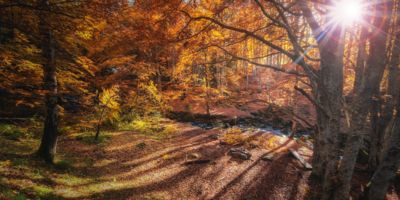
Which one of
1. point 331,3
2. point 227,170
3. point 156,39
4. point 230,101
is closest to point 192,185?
point 227,170

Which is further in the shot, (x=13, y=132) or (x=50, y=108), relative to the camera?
(x=13, y=132)

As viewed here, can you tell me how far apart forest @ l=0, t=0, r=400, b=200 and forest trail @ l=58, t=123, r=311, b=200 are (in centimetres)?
5

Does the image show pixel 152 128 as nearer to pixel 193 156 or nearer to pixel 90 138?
pixel 90 138

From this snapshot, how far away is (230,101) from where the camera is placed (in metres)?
24.5

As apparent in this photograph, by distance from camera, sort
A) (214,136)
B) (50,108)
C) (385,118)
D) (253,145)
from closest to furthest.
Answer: (50,108) → (385,118) → (253,145) → (214,136)

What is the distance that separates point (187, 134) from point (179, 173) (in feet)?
21.0

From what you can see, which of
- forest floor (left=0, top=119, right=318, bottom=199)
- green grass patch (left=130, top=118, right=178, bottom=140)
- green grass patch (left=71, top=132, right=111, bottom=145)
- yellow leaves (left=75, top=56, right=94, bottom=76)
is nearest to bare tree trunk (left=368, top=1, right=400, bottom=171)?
forest floor (left=0, top=119, right=318, bottom=199)

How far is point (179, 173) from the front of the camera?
9047 millimetres

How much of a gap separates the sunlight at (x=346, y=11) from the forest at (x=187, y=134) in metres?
0.02

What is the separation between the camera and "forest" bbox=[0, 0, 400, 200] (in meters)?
4.44

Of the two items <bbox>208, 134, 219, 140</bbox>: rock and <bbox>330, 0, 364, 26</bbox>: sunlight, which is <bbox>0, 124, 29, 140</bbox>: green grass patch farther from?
<bbox>330, 0, 364, 26</bbox>: sunlight

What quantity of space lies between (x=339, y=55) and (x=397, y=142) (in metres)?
3.42

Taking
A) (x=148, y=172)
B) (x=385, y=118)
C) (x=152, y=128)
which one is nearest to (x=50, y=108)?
(x=148, y=172)

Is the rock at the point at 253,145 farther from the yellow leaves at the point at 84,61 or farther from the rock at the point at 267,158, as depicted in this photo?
the yellow leaves at the point at 84,61
